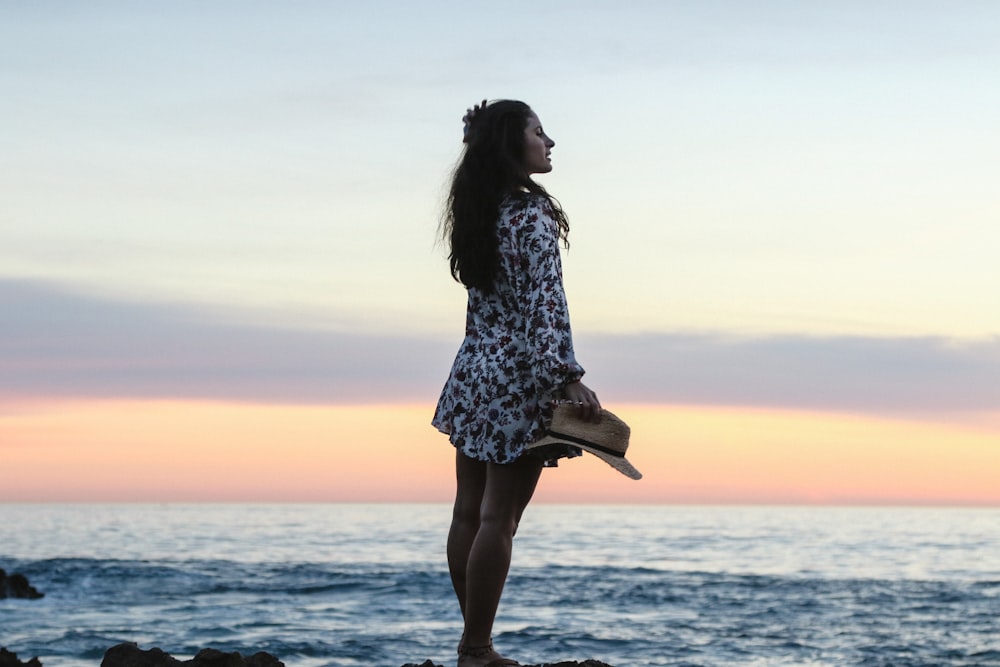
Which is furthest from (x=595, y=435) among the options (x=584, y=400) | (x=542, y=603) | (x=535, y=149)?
(x=542, y=603)

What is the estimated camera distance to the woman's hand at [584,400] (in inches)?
172

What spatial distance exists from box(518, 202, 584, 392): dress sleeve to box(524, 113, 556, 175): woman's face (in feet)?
0.63

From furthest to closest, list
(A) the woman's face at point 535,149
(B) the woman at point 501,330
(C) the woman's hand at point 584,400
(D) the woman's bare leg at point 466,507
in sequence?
(D) the woman's bare leg at point 466,507 → (A) the woman's face at point 535,149 → (B) the woman at point 501,330 → (C) the woman's hand at point 584,400

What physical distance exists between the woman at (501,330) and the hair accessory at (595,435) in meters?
0.09

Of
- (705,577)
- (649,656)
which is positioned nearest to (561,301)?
(649,656)

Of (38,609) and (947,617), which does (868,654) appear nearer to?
(947,617)

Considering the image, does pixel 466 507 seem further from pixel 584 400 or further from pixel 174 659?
pixel 174 659

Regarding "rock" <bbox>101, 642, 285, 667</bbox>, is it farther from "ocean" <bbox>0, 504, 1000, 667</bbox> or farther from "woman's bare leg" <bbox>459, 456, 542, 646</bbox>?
"ocean" <bbox>0, 504, 1000, 667</bbox>

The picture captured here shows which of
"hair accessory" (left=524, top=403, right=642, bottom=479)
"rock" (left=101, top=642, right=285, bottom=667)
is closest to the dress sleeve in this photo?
"hair accessory" (left=524, top=403, right=642, bottom=479)

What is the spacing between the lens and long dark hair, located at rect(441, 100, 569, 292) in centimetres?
462

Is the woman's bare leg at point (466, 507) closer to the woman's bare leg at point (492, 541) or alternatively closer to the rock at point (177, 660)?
the woman's bare leg at point (492, 541)

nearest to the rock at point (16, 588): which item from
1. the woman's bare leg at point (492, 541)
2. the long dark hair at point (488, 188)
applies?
the woman's bare leg at point (492, 541)

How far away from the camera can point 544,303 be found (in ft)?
14.6

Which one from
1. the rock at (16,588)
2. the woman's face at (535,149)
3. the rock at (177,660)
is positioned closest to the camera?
the woman's face at (535,149)
